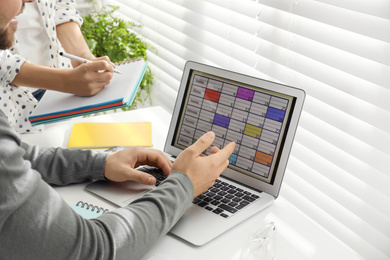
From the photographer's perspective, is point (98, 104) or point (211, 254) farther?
point (98, 104)

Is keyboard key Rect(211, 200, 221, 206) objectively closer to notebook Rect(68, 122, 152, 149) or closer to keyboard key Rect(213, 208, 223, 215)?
keyboard key Rect(213, 208, 223, 215)

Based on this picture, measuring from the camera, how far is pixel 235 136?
1110 millimetres

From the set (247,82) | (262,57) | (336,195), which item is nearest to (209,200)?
(247,82)

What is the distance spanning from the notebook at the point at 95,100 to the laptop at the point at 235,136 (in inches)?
6.3

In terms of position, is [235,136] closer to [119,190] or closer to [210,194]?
[210,194]

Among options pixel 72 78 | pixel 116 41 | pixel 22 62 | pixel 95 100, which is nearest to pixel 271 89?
pixel 95 100

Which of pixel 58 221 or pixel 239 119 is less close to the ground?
pixel 239 119

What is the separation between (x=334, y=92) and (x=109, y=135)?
71cm

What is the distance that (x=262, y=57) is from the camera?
1471 millimetres

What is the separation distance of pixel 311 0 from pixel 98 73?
68 cm

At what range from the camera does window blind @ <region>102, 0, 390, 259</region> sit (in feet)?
3.63

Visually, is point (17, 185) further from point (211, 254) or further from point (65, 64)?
point (65, 64)

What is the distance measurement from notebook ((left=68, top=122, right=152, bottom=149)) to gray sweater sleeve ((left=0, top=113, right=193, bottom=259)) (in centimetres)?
46

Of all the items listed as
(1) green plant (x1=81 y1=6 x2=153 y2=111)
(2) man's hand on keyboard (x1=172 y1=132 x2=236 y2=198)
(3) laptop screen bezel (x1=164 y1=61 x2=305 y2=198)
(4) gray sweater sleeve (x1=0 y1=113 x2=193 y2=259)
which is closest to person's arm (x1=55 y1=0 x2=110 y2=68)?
(1) green plant (x1=81 y1=6 x2=153 y2=111)
